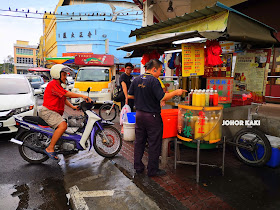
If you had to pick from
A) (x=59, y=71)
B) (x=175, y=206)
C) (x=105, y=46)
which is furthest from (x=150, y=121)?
(x=105, y=46)

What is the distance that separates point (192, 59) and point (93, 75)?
26.5ft

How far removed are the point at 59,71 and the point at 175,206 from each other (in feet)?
10.8

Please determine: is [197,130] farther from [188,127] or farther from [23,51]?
[23,51]

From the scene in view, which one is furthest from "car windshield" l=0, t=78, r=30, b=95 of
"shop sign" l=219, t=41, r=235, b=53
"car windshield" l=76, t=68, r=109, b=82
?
"shop sign" l=219, t=41, r=235, b=53

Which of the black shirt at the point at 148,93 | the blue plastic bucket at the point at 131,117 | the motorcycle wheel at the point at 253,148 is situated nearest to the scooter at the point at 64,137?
the blue plastic bucket at the point at 131,117

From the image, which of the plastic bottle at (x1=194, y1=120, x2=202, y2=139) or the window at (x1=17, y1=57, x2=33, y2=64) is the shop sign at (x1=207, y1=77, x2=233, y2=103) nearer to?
the plastic bottle at (x1=194, y1=120, x2=202, y2=139)

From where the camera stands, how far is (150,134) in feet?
12.8

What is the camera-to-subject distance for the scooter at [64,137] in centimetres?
449

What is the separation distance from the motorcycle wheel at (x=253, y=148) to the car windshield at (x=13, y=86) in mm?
6585

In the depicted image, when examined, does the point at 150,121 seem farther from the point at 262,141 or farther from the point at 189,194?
the point at 262,141

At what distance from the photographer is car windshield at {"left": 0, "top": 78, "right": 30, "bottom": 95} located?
7.00 m

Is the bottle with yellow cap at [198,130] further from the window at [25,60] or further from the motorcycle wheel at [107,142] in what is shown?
the window at [25,60]

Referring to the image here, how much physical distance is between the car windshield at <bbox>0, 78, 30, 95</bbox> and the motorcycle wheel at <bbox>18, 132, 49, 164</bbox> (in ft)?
9.94

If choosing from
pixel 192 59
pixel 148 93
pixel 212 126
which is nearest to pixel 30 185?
pixel 148 93
